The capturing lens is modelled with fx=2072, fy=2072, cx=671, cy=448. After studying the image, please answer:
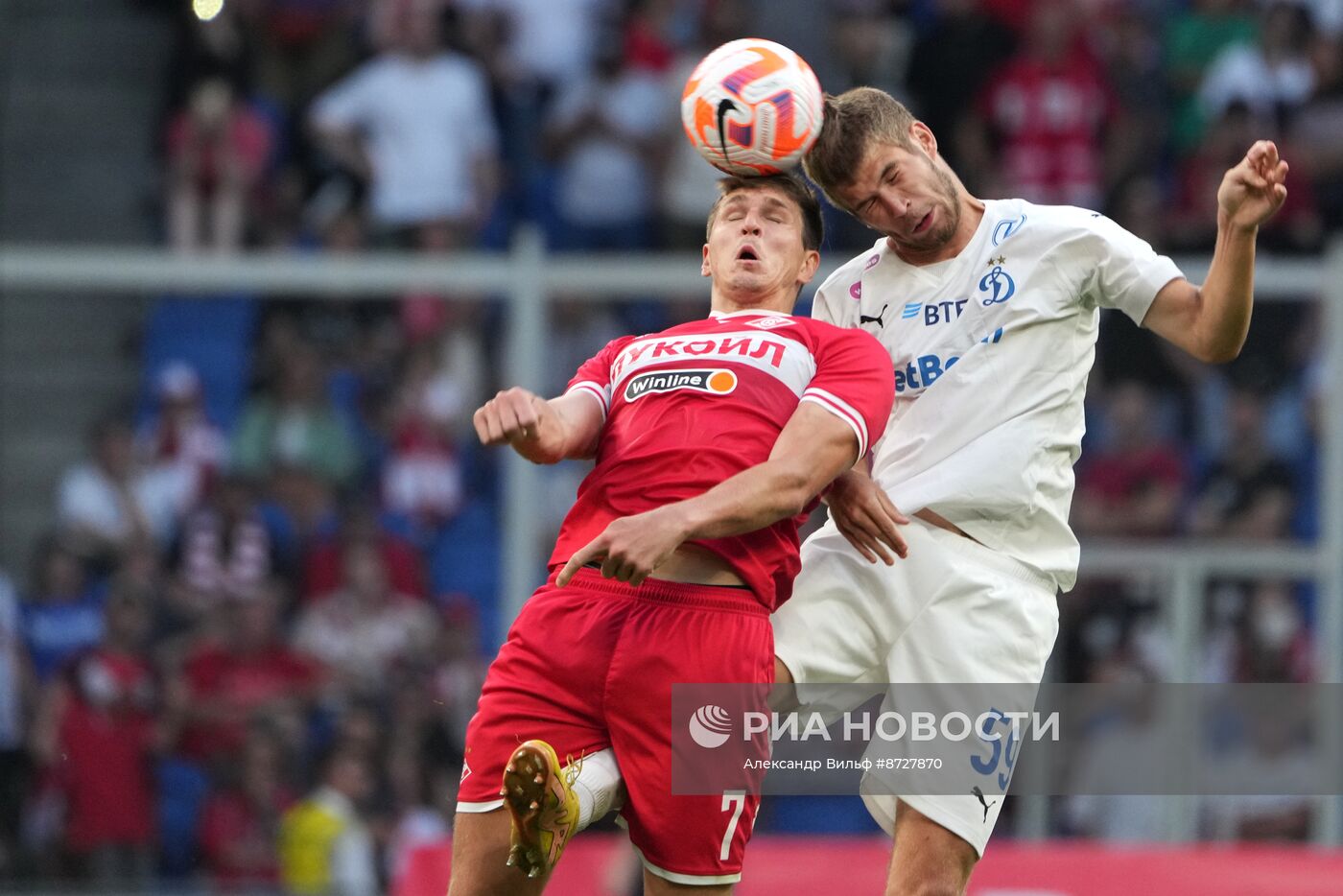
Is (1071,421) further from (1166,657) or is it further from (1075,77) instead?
(1075,77)

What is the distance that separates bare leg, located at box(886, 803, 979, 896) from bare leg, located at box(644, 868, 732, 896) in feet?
1.49

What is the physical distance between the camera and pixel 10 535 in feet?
28.5

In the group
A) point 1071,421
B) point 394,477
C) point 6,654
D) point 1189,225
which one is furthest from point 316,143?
point 1071,421

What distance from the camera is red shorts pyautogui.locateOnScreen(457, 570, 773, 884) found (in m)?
4.34

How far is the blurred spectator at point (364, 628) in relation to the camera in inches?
332

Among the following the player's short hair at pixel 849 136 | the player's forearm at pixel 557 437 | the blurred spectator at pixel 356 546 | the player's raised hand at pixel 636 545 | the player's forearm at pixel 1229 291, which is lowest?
the blurred spectator at pixel 356 546

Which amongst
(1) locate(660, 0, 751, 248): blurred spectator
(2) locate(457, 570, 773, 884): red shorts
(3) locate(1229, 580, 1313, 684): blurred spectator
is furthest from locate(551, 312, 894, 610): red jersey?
(1) locate(660, 0, 751, 248): blurred spectator

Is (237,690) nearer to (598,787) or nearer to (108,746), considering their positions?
(108,746)

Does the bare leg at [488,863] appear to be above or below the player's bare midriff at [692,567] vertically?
below

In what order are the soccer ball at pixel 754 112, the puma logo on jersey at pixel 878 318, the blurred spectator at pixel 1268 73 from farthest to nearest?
the blurred spectator at pixel 1268 73
the puma logo on jersey at pixel 878 318
the soccer ball at pixel 754 112

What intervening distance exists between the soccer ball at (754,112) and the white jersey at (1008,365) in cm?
49

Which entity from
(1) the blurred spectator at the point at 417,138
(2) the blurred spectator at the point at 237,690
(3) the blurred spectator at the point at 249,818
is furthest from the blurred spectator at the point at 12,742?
(1) the blurred spectator at the point at 417,138

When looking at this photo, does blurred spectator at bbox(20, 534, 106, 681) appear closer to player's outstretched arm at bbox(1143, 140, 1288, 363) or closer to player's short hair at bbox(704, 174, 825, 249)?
player's short hair at bbox(704, 174, 825, 249)

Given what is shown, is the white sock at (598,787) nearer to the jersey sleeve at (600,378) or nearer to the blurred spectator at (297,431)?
the jersey sleeve at (600,378)
